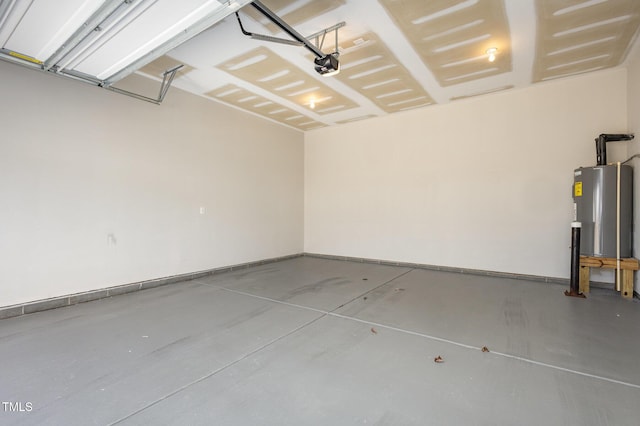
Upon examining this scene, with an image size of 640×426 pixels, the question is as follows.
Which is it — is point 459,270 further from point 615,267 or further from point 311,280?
point 311,280

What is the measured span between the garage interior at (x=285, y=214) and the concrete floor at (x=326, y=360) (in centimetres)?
2

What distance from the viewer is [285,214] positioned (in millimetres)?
7094

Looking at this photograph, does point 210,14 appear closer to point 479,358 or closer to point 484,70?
point 479,358

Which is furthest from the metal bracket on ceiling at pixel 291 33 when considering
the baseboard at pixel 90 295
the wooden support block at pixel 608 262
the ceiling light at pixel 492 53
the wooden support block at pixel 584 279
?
the wooden support block at pixel 584 279

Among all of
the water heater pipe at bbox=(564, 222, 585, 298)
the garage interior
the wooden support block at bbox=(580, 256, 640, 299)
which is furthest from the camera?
the water heater pipe at bbox=(564, 222, 585, 298)

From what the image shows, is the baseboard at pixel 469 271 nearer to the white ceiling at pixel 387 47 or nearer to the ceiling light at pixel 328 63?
the white ceiling at pixel 387 47

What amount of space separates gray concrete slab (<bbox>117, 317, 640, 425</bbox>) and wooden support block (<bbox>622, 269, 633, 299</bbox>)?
9.12ft

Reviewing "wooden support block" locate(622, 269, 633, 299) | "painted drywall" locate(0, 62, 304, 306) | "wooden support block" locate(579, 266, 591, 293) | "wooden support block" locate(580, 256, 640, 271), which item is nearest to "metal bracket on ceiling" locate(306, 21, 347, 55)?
"painted drywall" locate(0, 62, 304, 306)

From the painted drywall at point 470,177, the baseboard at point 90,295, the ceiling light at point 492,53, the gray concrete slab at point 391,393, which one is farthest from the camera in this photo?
the painted drywall at point 470,177

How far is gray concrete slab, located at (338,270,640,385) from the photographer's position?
7.85 ft

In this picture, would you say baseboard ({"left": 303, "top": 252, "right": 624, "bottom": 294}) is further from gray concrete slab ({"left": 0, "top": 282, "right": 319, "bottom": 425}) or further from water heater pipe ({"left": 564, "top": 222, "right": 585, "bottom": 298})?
gray concrete slab ({"left": 0, "top": 282, "right": 319, "bottom": 425})

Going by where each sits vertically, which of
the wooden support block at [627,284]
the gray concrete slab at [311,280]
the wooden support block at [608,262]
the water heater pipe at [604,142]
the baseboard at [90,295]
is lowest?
the gray concrete slab at [311,280]

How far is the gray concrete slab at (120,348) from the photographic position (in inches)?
72.6

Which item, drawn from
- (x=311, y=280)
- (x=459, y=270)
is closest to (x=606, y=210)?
(x=459, y=270)
